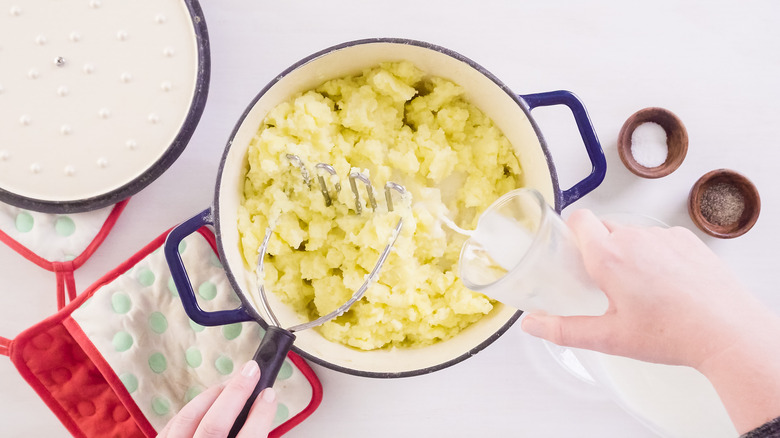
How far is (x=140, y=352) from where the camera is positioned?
99 cm

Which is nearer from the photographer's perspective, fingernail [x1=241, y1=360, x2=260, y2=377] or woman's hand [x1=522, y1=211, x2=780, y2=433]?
woman's hand [x1=522, y1=211, x2=780, y2=433]

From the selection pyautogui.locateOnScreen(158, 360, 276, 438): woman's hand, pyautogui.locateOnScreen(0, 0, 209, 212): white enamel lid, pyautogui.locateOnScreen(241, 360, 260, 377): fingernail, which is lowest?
pyautogui.locateOnScreen(158, 360, 276, 438): woman's hand

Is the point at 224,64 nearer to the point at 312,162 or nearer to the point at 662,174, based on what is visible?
the point at 312,162

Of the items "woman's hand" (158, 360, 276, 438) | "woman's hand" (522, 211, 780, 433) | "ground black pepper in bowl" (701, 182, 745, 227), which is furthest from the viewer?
"ground black pepper in bowl" (701, 182, 745, 227)

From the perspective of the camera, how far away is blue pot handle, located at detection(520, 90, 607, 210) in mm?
795

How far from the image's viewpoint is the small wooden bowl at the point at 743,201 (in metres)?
0.93

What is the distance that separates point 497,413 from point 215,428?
50cm

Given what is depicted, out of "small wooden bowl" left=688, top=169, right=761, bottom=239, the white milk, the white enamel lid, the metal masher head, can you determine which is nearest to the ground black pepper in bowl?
"small wooden bowl" left=688, top=169, right=761, bottom=239

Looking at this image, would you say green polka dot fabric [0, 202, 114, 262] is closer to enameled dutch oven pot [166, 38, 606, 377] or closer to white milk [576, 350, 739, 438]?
enameled dutch oven pot [166, 38, 606, 377]

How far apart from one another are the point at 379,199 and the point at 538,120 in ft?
1.03

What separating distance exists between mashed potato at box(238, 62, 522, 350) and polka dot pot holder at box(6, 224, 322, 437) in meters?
0.16

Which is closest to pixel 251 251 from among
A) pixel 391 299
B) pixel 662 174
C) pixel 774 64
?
pixel 391 299

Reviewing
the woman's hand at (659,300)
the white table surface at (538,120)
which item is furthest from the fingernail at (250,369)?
the woman's hand at (659,300)

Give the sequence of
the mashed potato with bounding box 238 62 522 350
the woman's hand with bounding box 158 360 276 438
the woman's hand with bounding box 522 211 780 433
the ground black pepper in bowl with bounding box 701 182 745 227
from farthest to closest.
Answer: the ground black pepper in bowl with bounding box 701 182 745 227
the mashed potato with bounding box 238 62 522 350
the woman's hand with bounding box 158 360 276 438
the woman's hand with bounding box 522 211 780 433
